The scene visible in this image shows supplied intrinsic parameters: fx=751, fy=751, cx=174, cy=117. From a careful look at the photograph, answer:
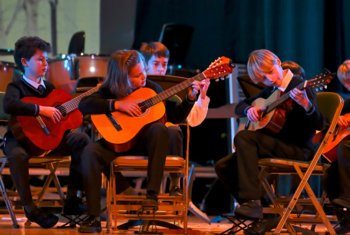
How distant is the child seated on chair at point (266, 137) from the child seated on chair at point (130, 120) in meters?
0.38

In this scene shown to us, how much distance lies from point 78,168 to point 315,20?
265cm

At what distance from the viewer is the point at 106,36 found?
8148mm

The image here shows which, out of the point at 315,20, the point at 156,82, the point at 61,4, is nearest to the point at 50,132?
the point at 156,82

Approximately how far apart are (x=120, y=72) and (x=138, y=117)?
29 centimetres

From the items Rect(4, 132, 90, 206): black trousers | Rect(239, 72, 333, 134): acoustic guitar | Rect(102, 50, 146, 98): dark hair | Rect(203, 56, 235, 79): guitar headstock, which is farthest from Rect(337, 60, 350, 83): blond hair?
Rect(4, 132, 90, 206): black trousers

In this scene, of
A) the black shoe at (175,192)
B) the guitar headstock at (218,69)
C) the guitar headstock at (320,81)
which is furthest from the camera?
the black shoe at (175,192)

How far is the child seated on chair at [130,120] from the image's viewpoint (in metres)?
4.12

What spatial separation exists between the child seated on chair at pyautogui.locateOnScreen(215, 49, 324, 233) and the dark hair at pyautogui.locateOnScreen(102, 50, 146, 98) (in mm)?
674

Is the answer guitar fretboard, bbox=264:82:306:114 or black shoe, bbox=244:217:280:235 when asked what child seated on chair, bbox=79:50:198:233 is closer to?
guitar fretboard, bbox=264:82:306:114

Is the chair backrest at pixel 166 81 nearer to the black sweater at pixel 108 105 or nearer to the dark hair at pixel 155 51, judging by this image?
the black sweater at pixel 108 105

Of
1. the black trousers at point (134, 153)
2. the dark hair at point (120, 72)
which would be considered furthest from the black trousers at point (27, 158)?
the dark hair at point (120, 72)

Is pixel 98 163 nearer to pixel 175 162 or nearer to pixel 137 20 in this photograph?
pixel 175 162

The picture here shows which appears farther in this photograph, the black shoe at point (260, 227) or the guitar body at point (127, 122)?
the guitar body at point (127, 122)

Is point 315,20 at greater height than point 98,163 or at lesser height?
greater
